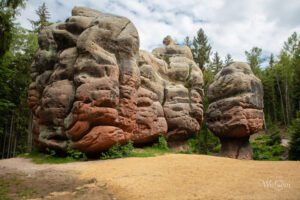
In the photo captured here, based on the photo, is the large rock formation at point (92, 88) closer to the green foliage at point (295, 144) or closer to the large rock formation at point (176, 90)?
the large rock formation at point (176, 90)

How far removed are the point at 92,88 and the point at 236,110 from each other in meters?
10.2

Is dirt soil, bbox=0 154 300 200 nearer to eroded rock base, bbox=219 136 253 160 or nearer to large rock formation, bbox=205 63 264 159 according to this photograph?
large rock formation, bbox=205 63 264 159

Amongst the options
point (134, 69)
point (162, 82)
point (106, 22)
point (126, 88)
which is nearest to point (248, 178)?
point (126, 88)

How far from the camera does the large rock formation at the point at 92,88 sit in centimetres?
882

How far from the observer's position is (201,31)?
3012 cm

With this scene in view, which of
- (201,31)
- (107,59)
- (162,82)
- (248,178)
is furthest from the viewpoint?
(201,31)

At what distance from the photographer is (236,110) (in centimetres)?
1314

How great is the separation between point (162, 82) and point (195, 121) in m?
4.60

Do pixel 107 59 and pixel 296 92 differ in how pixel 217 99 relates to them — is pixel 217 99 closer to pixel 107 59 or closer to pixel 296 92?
pixel 107 59

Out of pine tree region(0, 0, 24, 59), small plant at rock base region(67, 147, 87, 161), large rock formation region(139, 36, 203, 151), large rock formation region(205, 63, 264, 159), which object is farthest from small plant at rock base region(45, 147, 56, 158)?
large rock formation region(205, 63, 264, 159)

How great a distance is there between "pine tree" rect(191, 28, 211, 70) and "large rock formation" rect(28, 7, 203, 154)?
16480 mm

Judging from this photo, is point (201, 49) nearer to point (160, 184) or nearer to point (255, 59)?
point (255, 59)

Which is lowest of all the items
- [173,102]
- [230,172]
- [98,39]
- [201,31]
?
[230,172]

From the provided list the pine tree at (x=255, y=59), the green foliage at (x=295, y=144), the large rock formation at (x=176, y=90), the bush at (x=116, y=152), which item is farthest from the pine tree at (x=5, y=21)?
the pine tree at (x=255, y=59)
